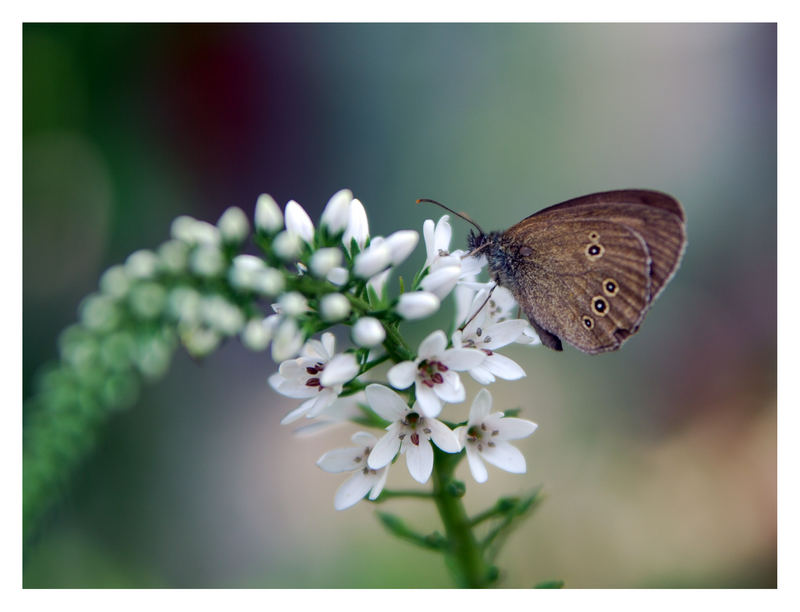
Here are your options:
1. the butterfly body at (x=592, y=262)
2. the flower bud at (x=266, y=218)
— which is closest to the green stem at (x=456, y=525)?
the butterfly body at (x=592, y=262)

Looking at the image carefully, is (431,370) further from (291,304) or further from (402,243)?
(291,304)

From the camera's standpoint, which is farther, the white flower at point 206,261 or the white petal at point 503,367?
the white petal at point 503,367

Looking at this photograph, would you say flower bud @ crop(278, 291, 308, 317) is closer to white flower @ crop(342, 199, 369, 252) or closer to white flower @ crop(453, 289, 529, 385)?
white flower @ crop(342, 199, 369, 252)

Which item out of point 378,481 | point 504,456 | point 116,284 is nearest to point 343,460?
point 378,481

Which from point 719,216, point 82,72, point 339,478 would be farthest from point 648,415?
point 82,72

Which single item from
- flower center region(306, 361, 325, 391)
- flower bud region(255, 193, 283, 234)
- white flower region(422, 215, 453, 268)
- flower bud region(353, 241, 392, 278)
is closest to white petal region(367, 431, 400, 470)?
flower center region(306, 361, 325, 391)

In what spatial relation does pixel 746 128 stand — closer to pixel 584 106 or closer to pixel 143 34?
pixel 584 106

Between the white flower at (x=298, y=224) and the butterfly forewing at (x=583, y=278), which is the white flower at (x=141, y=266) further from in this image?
the butterfly forewing at (x=583, y=278)
